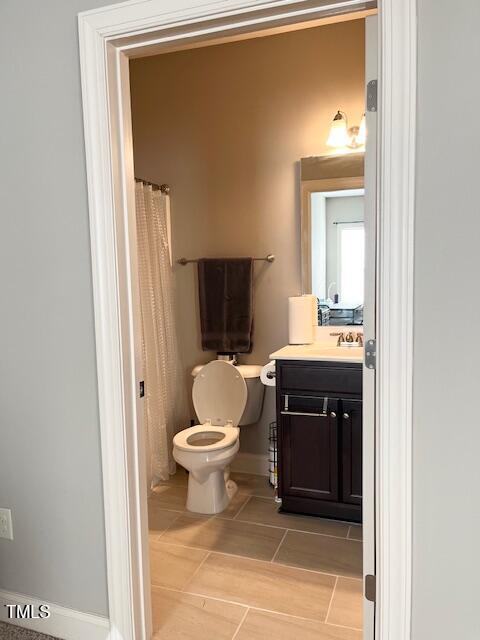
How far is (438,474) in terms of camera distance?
1.31m

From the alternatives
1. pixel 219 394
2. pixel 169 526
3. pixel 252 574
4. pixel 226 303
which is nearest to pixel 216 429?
pixel 219 394

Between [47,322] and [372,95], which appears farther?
[47,322]

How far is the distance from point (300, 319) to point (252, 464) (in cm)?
109

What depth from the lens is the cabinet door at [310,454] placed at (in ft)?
8.50

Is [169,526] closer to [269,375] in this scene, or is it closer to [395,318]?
[269,375]

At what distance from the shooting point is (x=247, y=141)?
315 centimetres

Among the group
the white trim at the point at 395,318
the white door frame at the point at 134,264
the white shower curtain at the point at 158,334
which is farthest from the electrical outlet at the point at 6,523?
the white trim at the point at 395,318

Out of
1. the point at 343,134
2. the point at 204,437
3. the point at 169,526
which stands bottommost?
the point at 169,526

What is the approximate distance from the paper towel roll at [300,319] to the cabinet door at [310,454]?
1.58 ft

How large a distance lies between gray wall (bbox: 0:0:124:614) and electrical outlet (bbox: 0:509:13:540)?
0.02 m

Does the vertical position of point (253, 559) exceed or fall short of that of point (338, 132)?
it falls short

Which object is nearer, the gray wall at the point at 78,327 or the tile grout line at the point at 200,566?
the gray wall at the point at 78,327

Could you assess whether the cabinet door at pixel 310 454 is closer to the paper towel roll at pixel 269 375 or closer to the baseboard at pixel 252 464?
the paper towel roll at pixel 269 375

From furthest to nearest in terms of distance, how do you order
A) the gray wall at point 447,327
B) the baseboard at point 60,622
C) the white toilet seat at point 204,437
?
the white toilet seat at point 204,437 < the baseboard at point 60,622 < the gray wall at point 447,327
